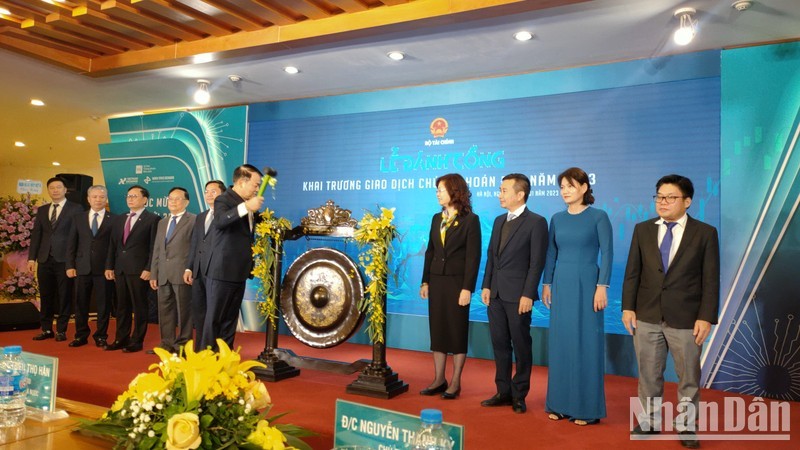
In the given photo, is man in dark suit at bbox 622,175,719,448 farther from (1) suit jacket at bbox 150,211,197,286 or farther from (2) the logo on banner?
(1) suit jacket at bbox 150,211,197,286

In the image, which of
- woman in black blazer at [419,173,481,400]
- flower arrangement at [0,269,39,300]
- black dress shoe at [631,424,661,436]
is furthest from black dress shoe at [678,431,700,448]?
flower arrangement at [0,269,39,300]

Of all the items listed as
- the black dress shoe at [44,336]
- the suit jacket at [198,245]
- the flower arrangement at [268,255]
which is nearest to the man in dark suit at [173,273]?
the suit jacket at [198,245]

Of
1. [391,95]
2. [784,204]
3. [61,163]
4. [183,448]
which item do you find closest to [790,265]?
[784,204]

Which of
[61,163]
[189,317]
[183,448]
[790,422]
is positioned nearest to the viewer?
[183,448]

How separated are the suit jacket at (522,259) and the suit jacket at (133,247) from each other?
3183mm

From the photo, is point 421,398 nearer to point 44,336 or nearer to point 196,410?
point 196,410

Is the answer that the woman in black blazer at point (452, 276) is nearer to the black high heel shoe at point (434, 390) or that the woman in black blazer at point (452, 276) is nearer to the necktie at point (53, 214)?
the black high heel shoe at point (434, 390)

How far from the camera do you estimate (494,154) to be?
16.9 ft

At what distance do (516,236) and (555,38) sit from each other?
175 cm

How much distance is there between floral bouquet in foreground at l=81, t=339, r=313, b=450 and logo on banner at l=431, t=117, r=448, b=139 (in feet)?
14.3

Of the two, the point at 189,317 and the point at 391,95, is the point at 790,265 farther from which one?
the point at 189,317

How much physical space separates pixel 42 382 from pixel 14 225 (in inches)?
205

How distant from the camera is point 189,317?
466cm

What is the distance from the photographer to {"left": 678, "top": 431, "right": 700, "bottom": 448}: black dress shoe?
2805 mm
